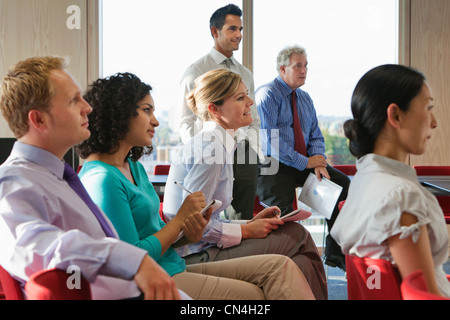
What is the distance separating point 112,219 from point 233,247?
2.18 ft

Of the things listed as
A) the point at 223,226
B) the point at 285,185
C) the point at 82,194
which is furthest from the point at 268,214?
the point at 285,185

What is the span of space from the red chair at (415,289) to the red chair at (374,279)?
11cm

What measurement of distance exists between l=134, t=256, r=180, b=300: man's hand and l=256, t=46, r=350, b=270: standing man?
8.82 feet

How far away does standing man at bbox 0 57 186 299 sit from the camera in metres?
1.00

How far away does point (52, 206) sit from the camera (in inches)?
43.8

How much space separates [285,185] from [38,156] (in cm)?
271

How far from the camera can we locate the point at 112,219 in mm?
1458

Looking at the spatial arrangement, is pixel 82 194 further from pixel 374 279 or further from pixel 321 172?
pixel 321 172

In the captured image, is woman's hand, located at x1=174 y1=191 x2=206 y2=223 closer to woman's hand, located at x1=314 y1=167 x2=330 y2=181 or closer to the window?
woman's hand, located at x1=314 y1=167 x2=330 y2=181

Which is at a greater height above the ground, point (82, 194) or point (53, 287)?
point (82, 194)

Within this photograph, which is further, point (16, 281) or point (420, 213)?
point (420, 213)

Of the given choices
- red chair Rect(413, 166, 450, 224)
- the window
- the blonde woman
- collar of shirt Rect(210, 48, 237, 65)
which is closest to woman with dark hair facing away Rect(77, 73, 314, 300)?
the blonde woman
